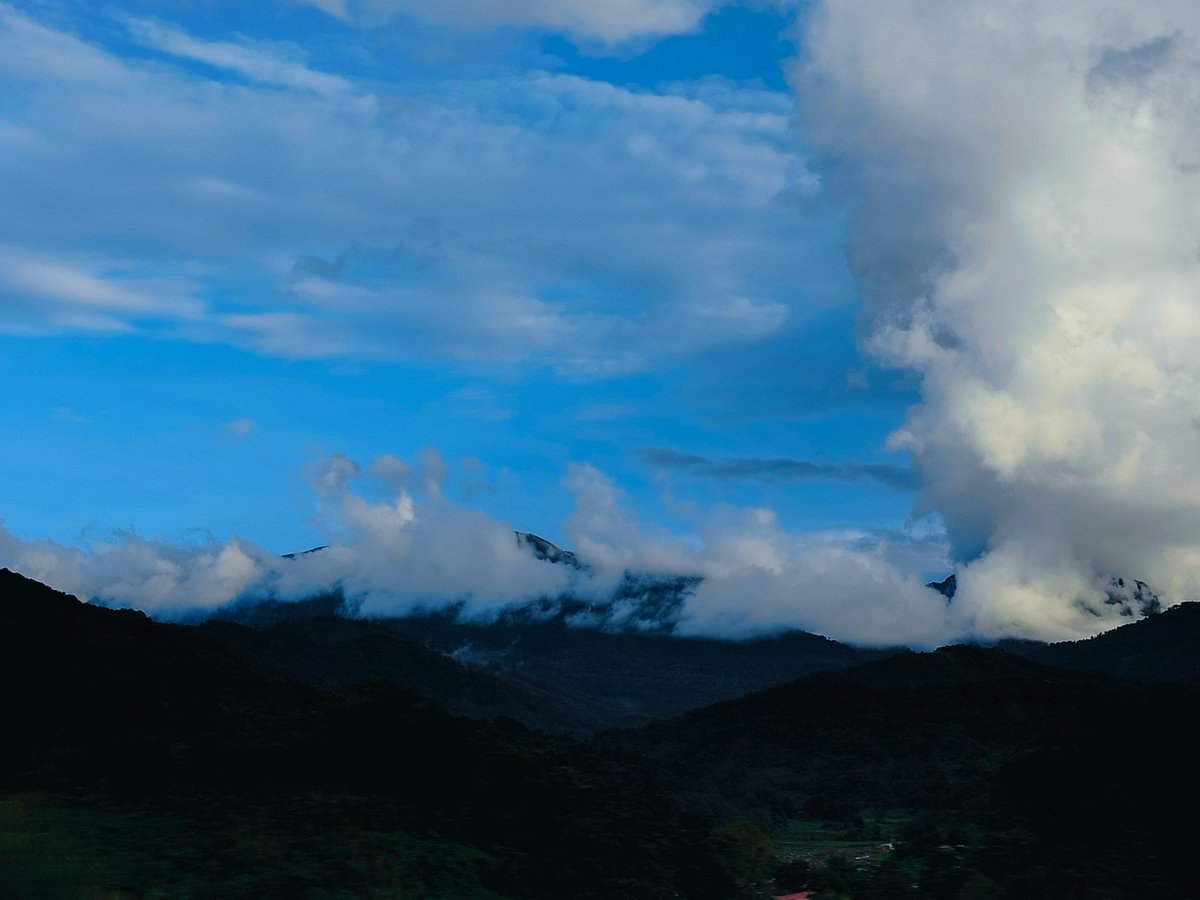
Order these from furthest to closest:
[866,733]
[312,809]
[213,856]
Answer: [866,733]
[312,809]
[213,856]

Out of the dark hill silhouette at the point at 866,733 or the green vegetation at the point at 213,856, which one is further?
Result: the dark hill silhouette at the point at 866,733

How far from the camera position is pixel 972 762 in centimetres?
9931

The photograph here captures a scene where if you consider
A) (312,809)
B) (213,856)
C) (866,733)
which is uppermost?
(866,733)

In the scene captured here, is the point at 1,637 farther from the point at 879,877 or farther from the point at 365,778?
the point at 879,877

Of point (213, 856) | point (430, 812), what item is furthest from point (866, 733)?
point (213, 856)

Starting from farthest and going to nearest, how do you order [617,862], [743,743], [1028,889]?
1. [743,743]
2. [617,862]
3. [1028,889]

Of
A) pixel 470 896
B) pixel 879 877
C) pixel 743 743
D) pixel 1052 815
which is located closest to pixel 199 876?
pixel 470 896

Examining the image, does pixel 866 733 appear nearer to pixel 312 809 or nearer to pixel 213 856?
pixel 312 809

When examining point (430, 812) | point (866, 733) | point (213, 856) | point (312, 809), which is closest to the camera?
point (213, 856)

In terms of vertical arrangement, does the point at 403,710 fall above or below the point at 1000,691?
below

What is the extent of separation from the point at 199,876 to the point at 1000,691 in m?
134

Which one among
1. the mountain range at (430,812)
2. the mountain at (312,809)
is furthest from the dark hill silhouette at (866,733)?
the mountain at (312,809)

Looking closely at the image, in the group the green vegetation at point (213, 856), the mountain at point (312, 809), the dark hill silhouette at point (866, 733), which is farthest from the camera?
the dark hill silhouette at point (866, 733)

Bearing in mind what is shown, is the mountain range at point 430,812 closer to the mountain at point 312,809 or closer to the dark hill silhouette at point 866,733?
the mountain at point 312,809
